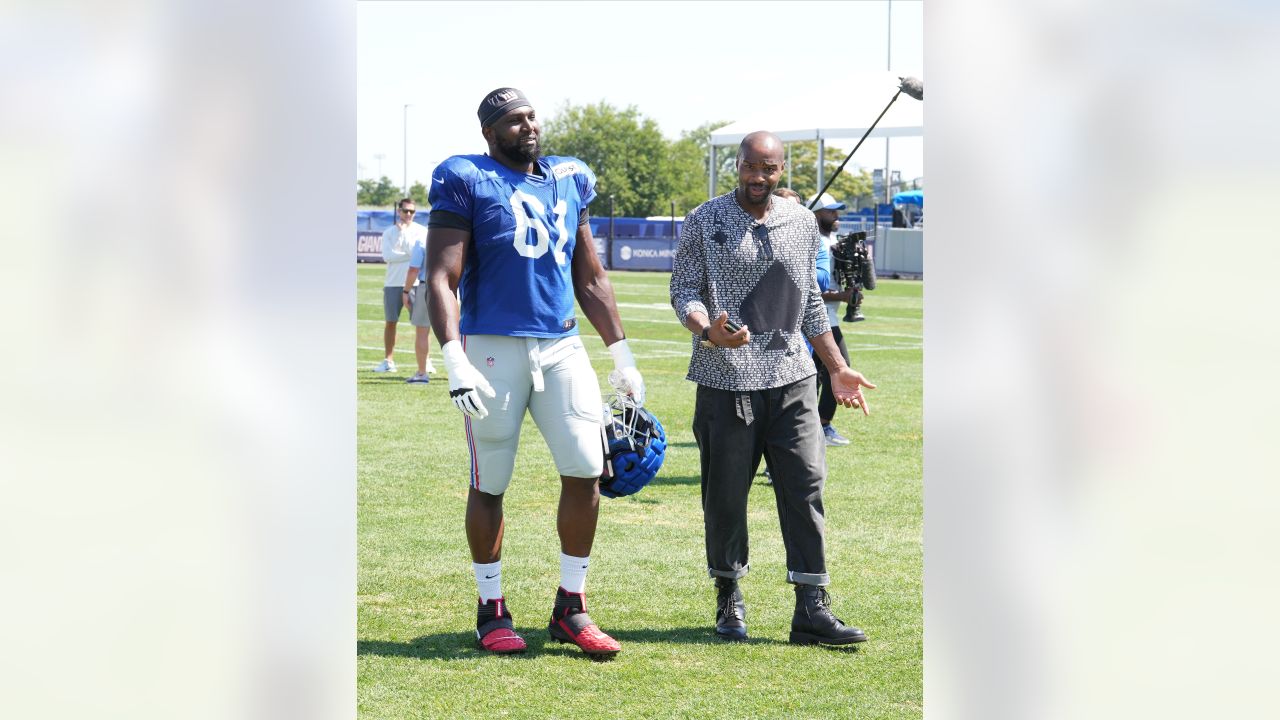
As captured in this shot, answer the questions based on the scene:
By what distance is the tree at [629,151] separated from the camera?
4048 inches

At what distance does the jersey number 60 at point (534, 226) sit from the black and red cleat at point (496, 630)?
132cm

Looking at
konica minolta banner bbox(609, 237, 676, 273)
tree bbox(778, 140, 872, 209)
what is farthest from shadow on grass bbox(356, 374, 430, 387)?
tree bbox(778, 140, 872, 209)

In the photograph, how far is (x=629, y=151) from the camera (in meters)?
103

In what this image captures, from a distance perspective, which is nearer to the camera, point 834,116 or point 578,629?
point 578,629

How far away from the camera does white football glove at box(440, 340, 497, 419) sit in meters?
4.79

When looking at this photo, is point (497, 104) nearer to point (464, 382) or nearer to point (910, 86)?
point (464, 382)

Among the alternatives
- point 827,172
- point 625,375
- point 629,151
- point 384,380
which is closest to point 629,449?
point 625,375

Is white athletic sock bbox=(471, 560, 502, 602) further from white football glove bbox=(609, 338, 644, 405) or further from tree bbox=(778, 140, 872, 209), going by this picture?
tree bbox=(778, 140, 872, 209)

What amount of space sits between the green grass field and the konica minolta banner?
35.7m

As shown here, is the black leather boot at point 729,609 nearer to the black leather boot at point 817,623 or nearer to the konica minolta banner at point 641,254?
the black leather boot at point 817,623

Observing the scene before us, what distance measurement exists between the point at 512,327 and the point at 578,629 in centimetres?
113
